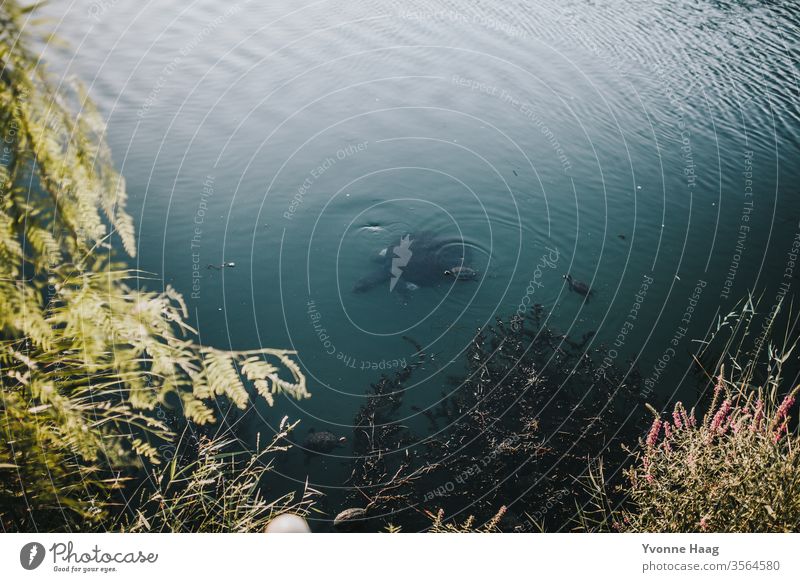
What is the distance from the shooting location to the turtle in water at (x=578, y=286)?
397cm

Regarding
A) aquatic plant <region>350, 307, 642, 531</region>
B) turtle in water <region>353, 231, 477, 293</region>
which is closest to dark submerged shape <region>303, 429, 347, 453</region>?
aquatic plant <region>350, 307, 642, 531</region>

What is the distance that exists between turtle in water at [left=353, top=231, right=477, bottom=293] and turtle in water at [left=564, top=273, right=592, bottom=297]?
79 centimetres

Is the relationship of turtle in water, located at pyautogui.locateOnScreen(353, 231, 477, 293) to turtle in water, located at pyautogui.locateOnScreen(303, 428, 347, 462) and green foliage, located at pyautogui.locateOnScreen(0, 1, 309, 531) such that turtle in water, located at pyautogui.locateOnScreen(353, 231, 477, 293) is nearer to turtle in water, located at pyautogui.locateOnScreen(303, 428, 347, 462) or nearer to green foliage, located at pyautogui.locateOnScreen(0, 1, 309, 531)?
turtle in water, located at pyautogui.locateOnScreen(303, 428, 347, 462)

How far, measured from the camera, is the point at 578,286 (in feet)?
13.1

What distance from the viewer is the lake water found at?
10.9ft

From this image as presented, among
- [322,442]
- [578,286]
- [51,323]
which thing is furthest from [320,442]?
[578,286]

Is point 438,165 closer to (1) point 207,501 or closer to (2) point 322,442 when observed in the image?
(2) point 322,442

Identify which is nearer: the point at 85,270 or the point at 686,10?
the point at 85,270

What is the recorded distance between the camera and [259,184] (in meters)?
3.82

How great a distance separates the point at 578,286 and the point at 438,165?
1.54 m

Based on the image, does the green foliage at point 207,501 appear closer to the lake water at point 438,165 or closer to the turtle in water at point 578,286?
the lake water at point 438,165

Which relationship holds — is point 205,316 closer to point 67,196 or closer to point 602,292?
point 67,196

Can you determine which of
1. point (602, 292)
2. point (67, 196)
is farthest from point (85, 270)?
point (602, 292)
